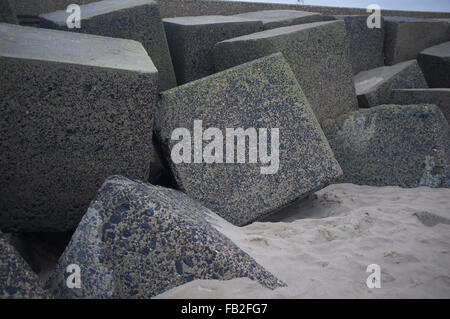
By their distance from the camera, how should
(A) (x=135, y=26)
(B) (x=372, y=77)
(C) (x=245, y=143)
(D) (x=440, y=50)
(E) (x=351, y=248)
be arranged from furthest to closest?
(D) (x=440, y=50)
(B) (x=372, y=77)
(A) (x=135, y=26)
(C) (x=245, y=143)
(E) (x=351, y=248)

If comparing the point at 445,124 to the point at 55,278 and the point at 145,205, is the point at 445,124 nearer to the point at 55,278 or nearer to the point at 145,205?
the point at 145,205

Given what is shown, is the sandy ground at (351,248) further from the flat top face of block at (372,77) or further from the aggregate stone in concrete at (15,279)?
the flat top face of block at (372,77)

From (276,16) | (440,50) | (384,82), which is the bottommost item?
(384,82)

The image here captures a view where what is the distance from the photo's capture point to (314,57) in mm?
3086

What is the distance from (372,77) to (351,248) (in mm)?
2743

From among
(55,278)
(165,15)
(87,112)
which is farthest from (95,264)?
(165,15)

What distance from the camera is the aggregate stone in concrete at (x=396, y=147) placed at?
2.84m

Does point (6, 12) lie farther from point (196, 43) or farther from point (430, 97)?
point (430, 97)

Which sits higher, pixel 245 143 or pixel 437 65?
pixel 437 65

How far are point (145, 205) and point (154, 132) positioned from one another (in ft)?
2.80

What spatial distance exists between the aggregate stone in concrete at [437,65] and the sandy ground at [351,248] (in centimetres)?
240

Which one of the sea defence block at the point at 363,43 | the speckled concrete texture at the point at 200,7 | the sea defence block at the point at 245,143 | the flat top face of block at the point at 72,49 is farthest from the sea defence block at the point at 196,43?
the sea defence block at the point at 363,43

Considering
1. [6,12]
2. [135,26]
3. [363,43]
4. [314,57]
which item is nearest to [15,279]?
[135,26]

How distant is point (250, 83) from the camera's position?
239 centimetres
